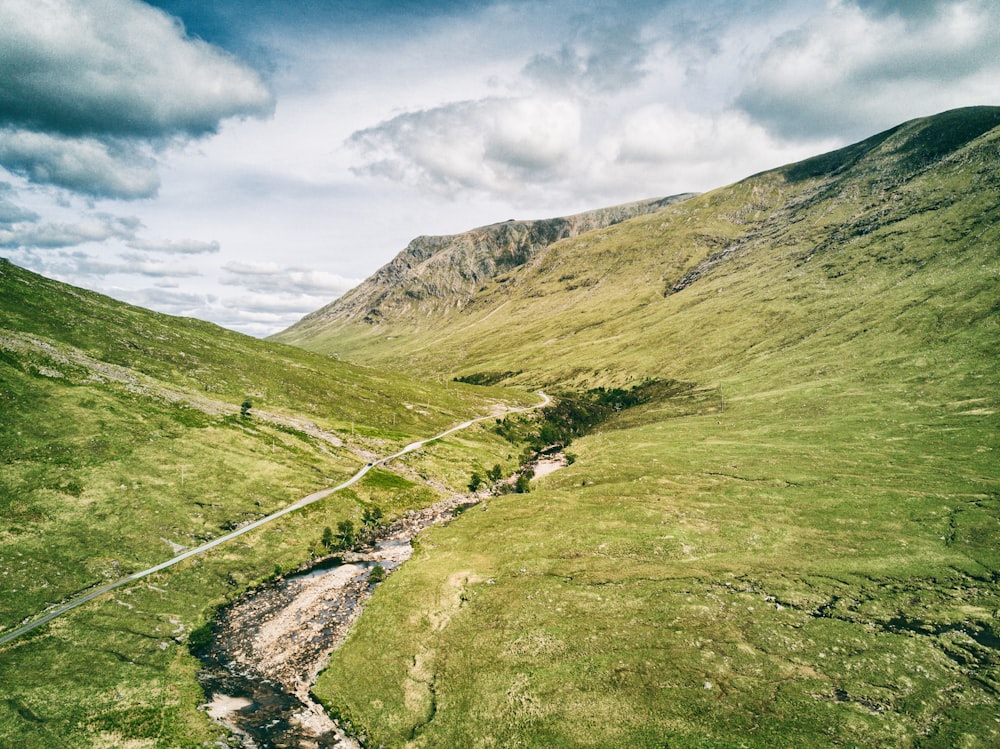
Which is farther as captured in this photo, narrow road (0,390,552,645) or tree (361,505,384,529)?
tree (361,505,384,529)

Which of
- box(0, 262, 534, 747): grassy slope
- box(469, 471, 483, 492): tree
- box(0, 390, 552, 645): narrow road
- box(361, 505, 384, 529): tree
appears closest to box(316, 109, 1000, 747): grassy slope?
box(361, 505, 384, 529): tree

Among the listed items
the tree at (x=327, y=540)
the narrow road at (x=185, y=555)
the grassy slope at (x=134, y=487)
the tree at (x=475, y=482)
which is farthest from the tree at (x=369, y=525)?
the tree at (x=475, y=482)

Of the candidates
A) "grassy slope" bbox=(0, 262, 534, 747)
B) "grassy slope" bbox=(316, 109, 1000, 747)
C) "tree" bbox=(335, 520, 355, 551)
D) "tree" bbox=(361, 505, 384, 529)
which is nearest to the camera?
"grassy slope" bbox=(316, 109, 1000, 747)

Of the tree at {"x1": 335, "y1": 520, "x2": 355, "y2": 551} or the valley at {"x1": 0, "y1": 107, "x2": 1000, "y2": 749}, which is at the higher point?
the valley at {"x1": 0, "y1": 107, "x2": 1000, "y2": 749}

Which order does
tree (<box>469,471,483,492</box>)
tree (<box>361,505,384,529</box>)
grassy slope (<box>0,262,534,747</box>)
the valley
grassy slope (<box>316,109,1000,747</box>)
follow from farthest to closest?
tree (<box>469,471,483,492</box>) → tree (<box>361,505,384,529</box>) → grassy slope (<box>0,262,534,747</box>) → the valley → grassy slope (<box>316,109,1000,747</box>)

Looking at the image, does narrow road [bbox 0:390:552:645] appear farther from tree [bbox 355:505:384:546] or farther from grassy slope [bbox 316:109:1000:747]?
grassy slope [bbox 316:109:1000:747]

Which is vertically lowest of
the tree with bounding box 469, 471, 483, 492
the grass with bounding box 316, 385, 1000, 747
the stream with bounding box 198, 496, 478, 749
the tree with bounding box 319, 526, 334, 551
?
the tree with bounding box 469, 471, 483, 492

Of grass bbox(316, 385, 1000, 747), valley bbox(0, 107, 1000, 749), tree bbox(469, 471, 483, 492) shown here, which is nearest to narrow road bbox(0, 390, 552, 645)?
valley bbox(0, 107, 1000, 749)
